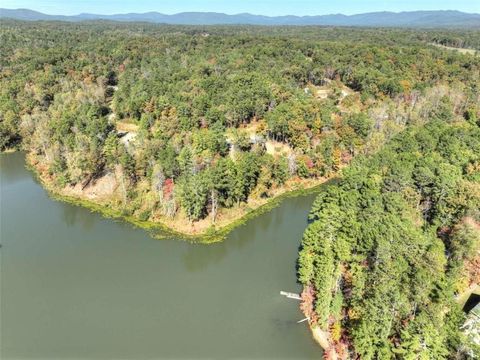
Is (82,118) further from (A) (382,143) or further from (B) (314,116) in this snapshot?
(A) (382,143)

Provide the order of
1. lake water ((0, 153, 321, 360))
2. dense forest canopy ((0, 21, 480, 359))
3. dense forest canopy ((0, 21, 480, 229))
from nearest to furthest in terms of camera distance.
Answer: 1. dense forest canopy ((0, 21, 480, 359))
2. lake water ((0, 153, 321, 360))
3. dense forest canopy ((0, 21, 480, 229))

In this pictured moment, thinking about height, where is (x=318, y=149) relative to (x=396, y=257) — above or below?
above

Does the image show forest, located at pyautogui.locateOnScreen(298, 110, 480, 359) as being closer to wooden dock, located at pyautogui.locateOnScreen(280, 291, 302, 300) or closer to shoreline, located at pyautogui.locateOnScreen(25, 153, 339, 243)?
wooden dock, located at pyautogui.locateOnScreen(280, 291, 302, 300)

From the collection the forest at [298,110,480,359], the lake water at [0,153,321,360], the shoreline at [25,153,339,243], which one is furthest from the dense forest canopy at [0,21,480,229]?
the forest at [298,110,480,359]

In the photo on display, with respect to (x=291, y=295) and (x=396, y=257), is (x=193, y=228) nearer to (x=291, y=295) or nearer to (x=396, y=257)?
(x=291, y=295)

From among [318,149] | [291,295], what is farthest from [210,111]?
[291,295]

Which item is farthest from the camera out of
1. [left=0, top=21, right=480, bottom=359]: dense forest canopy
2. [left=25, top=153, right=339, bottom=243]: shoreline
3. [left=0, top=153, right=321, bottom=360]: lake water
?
[left=25, top=153, right=339, bottom=243]: shoreline
